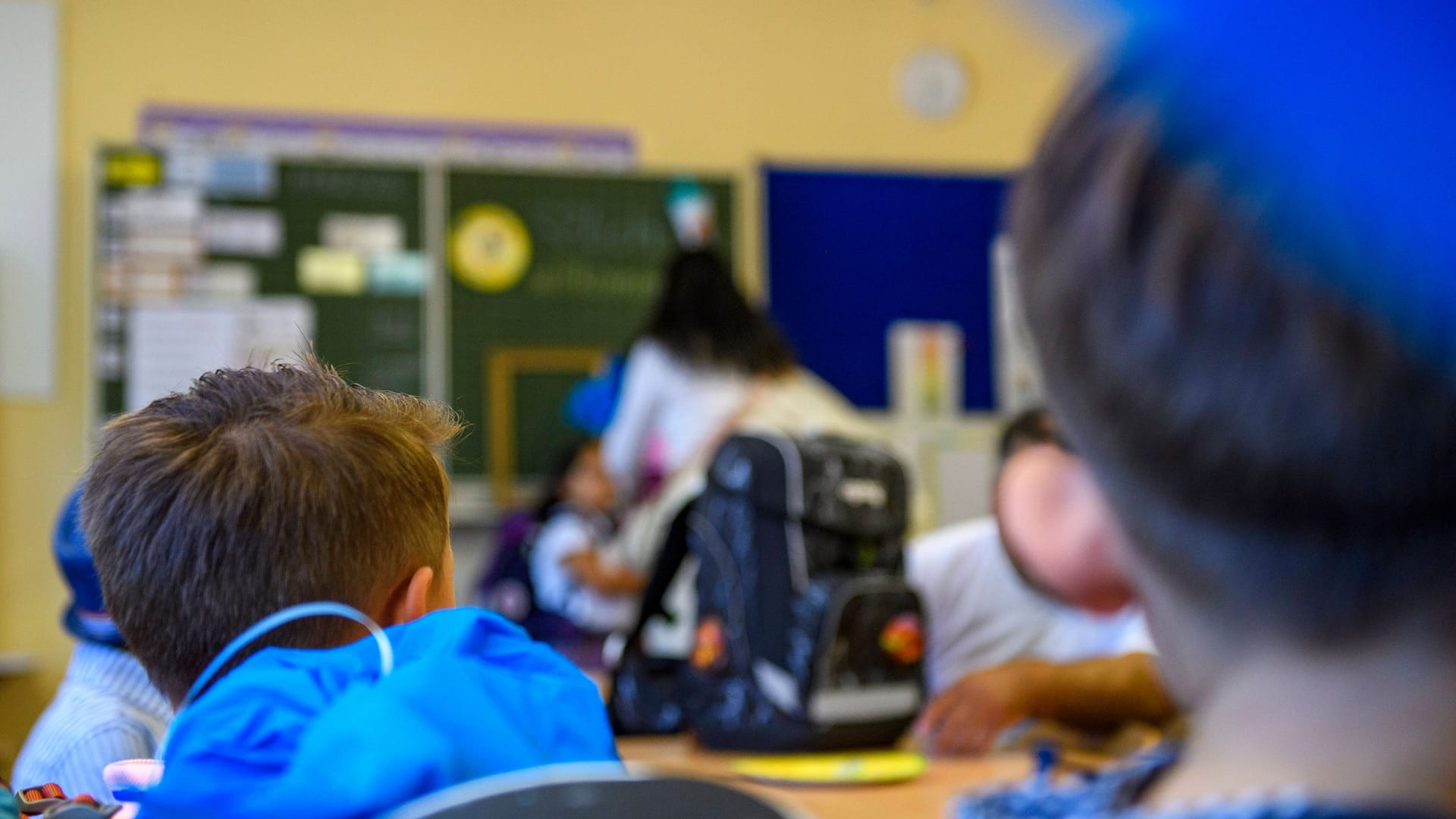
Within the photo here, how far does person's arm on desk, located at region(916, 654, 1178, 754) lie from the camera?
1913mm

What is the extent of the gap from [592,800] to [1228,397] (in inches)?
11.0

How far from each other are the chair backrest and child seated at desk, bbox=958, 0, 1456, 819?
16 centimetres

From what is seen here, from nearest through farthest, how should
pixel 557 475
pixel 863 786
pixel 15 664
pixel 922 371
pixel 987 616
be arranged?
pixel 863 786 < pixel 987 616 < pixel 15 664 < pixel 557 475 < pixel 922 371

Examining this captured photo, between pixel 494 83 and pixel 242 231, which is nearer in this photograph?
pixel 242 231

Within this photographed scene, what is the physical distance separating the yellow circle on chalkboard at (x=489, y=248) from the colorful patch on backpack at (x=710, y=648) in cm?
265

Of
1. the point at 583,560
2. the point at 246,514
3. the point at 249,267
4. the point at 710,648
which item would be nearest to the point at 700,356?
the point at 583,560

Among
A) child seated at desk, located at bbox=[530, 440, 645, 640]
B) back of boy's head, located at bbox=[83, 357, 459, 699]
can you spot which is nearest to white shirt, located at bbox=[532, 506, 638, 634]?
child seated at desk, located at bbox=[530, 440, 645, 640]

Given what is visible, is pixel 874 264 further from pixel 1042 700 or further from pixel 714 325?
pixel 1042 700

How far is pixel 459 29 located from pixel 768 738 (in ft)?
10.9

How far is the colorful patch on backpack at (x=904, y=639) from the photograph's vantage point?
1894 mm

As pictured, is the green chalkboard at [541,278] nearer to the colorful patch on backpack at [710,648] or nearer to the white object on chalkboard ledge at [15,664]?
the white object on chalkboard ledge at [15,664]

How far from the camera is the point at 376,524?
0.93 meters

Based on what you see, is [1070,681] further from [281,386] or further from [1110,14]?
[1110,14]

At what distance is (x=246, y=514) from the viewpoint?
0.88 meters
